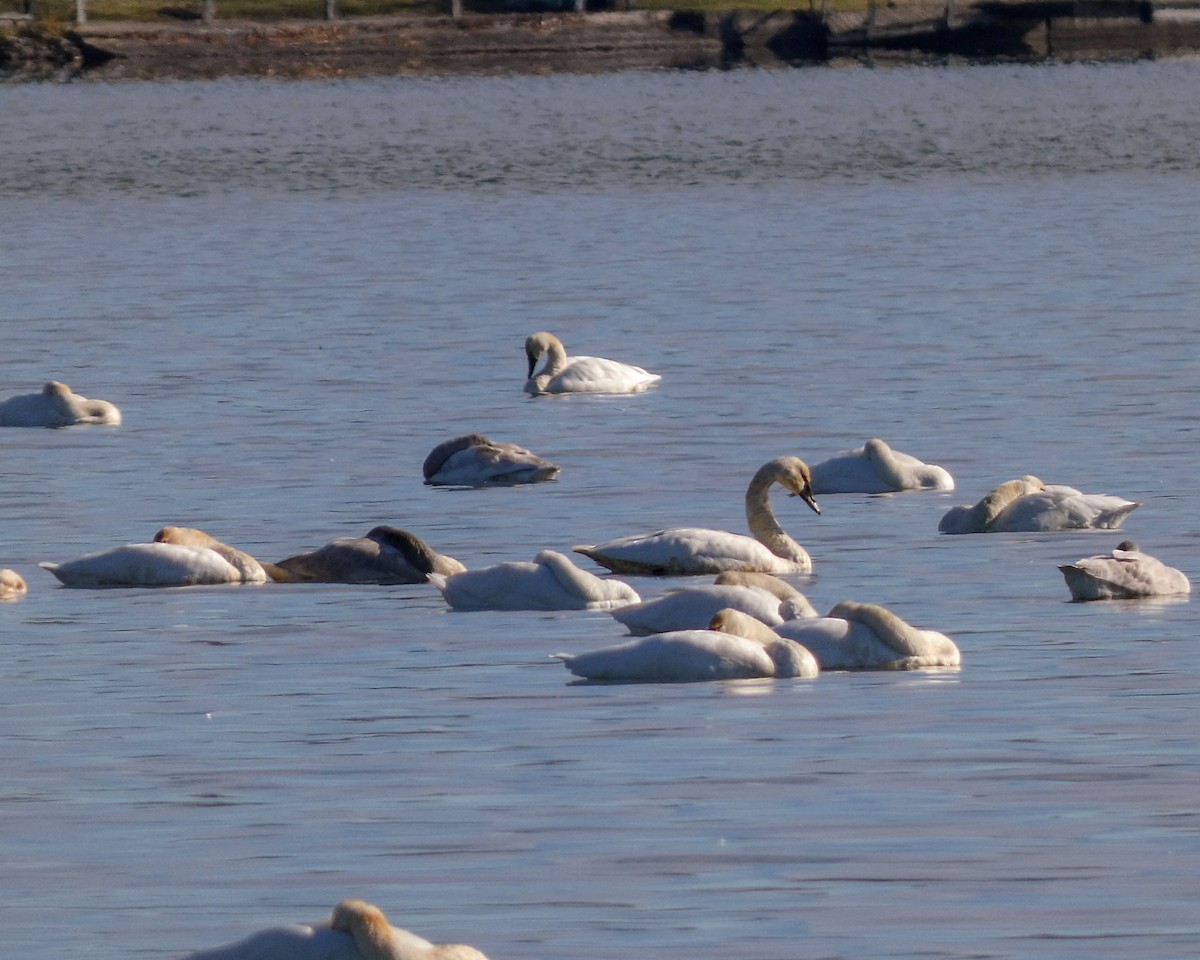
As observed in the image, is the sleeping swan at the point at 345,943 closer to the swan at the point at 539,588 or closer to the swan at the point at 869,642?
the swan at the point at 869,642

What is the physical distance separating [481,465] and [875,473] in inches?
105

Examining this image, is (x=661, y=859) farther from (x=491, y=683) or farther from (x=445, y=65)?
(x=445, y=65)

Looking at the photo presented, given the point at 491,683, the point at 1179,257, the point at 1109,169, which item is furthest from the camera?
the point at 1109,169

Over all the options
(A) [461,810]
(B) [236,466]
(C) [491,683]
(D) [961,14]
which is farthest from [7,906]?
(D) [961,14]

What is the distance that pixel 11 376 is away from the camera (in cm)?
2816

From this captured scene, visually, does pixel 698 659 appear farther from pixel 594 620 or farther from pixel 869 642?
pixel 594 620

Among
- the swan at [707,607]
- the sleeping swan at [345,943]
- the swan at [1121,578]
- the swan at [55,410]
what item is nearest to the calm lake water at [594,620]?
the swan at [1121,578]

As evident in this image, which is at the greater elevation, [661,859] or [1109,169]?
[661,859]

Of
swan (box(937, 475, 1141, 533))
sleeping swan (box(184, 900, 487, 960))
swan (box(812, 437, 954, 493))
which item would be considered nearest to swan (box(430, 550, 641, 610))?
swan (box(937, 475, 1141, 533))

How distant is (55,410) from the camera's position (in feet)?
77.7

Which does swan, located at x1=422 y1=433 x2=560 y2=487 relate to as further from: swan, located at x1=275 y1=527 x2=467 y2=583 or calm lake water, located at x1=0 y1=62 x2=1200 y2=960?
swan, located at x1=275 y1=527 x2=467 y2=583

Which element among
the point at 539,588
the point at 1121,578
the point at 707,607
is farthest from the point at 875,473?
the point at 707,607

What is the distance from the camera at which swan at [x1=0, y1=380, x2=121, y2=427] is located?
23.6 meters

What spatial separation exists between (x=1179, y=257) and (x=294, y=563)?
25.5 metres
